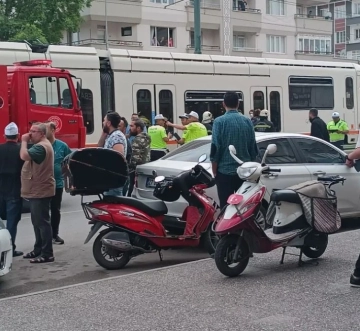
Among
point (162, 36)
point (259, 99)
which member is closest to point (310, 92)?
point (259, 99)

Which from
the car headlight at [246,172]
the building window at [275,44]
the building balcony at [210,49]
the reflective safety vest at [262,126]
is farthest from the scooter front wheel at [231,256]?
the building window at [275,44]

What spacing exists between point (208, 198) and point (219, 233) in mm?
1430

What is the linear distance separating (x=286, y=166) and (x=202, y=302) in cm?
381

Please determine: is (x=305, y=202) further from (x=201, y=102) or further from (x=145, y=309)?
(x=201, y=102)

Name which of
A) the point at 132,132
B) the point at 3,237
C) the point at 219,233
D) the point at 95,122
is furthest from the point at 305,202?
the point at 95,122

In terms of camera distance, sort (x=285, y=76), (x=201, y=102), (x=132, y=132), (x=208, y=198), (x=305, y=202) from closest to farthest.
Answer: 1. (x=305, y=202)
2. (x=208, y=198)
3. (x=132, y=132)
4. (x=201, y=102)
5. (x=285, y=76)

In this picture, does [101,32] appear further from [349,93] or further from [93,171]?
[93,171]

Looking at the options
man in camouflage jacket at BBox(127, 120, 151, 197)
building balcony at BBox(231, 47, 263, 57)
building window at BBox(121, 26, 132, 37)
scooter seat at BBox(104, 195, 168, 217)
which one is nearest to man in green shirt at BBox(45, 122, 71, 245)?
man in camouflage jacket at BBox(127, 120, 151, 197)

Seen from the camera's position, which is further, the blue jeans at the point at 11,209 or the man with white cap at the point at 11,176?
the blue jeans at the point at 11,209

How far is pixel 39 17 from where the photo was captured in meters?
33.3

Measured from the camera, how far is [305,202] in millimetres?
7898

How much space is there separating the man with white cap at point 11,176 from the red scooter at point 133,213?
42.0 inches

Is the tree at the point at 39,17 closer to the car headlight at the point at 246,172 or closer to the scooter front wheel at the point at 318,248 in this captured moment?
the scooter front wheel at the point at 318,248

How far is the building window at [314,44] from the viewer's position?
56000mm
